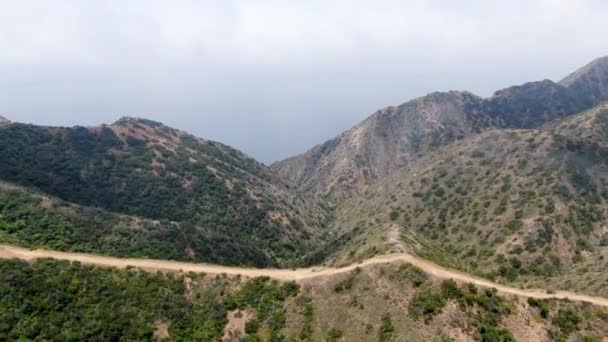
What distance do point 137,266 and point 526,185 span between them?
7702cm

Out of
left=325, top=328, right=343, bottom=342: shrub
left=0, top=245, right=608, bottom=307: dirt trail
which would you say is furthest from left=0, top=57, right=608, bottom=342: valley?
left=0, top=245, right=608, bottom=307: dirt trail

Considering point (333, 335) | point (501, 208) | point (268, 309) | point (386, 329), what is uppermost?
point (268, 309)

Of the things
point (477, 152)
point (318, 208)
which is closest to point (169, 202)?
point (318, 208)

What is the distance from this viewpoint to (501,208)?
95.9m

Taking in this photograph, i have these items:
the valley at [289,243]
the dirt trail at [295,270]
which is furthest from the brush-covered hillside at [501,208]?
the dirt trail at [295,270]

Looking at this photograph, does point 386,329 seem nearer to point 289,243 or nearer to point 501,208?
point 501,208

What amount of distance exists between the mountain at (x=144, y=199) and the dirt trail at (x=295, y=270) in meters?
7.20

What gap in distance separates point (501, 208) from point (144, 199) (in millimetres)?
73234

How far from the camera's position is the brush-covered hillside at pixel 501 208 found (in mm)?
80688

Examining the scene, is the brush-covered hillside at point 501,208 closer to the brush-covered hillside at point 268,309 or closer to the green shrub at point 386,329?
the brush-covered hillside at point 268,309

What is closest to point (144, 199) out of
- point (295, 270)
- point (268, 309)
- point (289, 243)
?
point (289, 243)

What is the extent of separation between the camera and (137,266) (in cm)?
6169

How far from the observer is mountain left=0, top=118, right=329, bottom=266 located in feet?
257

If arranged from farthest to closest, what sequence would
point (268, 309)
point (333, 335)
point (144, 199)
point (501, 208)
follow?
point (144, 199) < point (501, 208) < point (268, 309) < point (333, 335)
